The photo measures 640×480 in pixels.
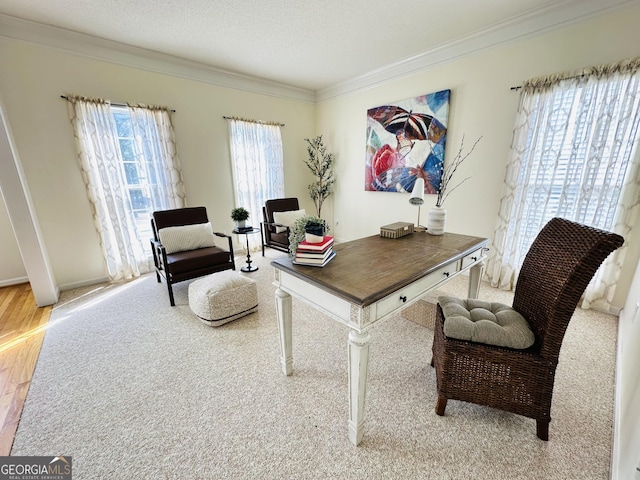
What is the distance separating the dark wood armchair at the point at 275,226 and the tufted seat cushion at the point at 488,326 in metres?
2.61

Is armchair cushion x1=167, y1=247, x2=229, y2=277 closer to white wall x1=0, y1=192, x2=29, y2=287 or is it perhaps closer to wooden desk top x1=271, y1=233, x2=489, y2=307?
wooden desk top x1=271, y1=233, x2=489, y2=307

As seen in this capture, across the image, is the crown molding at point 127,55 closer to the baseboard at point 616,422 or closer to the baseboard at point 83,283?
the baseboard at point 83,283

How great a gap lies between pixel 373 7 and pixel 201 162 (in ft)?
9.18

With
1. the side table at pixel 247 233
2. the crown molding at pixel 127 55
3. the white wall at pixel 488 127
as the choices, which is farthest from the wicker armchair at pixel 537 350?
the crown molding at pixel 127 55

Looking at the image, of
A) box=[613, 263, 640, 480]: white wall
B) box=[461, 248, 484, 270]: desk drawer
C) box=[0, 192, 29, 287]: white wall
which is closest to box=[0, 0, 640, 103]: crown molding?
box=[0, 192, 29, 287]: white wall

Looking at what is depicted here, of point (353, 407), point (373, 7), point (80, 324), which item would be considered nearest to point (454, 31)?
point (373, 7)

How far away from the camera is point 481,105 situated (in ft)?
9.45

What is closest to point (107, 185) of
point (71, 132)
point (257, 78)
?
point (71, 132)

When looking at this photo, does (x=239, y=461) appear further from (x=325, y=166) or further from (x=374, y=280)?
(x=325, y=166)

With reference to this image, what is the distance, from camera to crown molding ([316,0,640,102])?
2.17 metres

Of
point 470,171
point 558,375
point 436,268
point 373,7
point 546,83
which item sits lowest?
point 558,375

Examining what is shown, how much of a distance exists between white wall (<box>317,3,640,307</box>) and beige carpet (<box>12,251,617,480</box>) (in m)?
1.55

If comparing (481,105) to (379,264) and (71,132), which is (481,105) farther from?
(71,132)

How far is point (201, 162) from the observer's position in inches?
148
